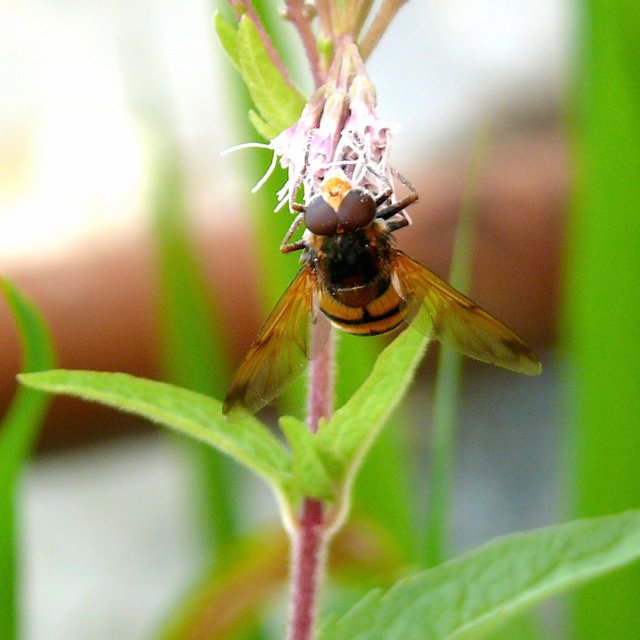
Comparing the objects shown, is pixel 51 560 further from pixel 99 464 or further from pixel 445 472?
pixel 445 472

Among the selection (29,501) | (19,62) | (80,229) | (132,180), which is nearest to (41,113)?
(19,62)

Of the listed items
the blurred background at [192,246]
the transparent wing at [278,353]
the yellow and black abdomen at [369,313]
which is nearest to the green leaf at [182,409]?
the transparent wing at [278,353]

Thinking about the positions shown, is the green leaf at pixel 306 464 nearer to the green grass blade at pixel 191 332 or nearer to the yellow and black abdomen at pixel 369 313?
the yellow and black abdomen at pixel 369 313

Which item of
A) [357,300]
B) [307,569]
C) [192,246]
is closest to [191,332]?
[192,246]

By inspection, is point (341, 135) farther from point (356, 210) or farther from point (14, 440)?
point (14, 440)

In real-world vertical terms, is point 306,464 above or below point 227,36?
below

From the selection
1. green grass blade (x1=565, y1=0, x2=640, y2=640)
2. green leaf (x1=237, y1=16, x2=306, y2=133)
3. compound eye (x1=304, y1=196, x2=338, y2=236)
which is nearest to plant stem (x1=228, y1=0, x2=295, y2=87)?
green leaf (x1=237, y1=16, x2=306, y2=133)
